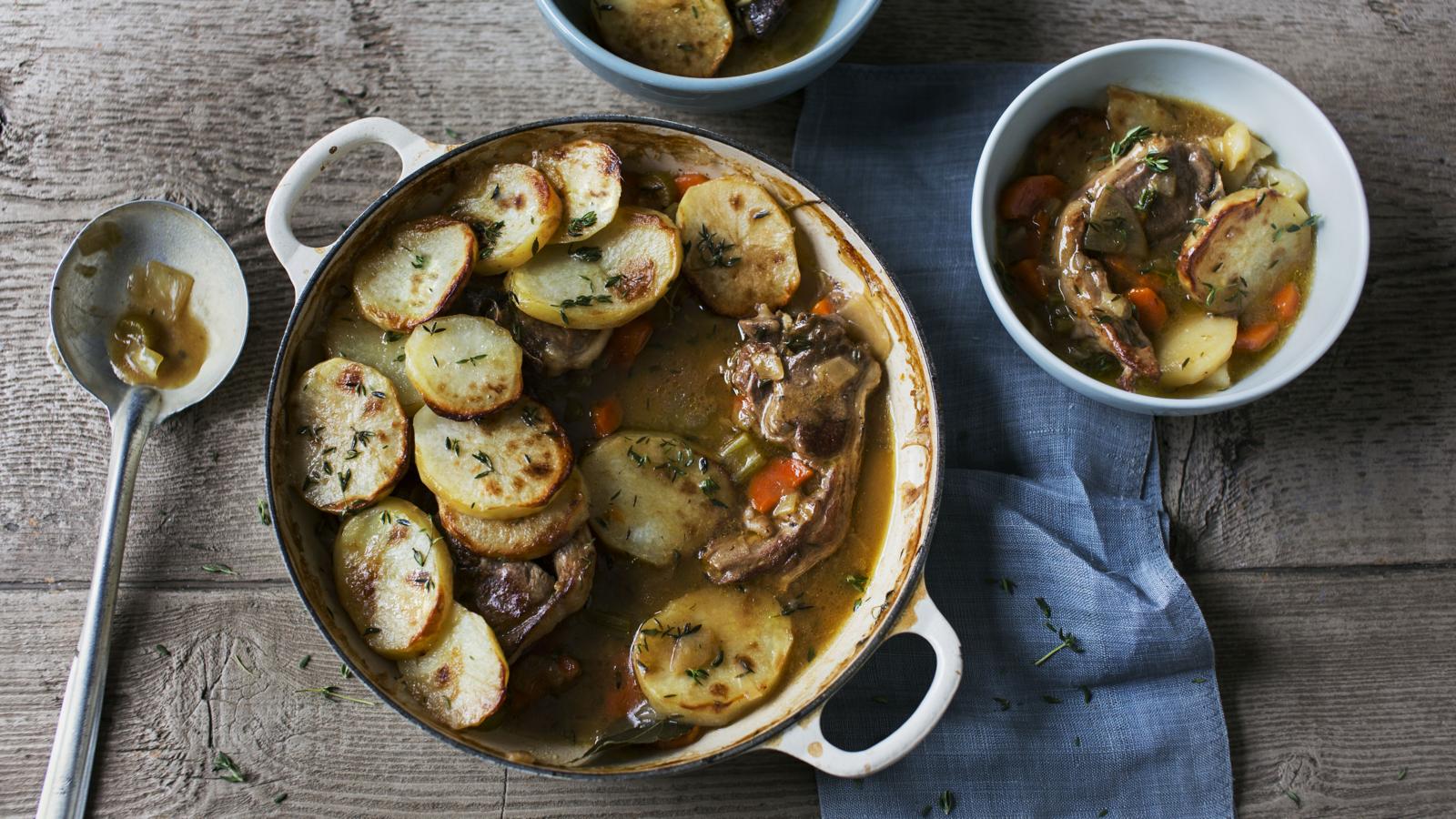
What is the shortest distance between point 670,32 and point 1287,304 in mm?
1663

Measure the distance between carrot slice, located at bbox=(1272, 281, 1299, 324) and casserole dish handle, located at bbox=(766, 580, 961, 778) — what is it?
3.81 ft

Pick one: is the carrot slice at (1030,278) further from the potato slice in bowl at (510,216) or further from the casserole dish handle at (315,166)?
the casserole dish handle at (315,166)

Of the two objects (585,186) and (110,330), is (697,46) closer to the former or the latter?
(585,186)

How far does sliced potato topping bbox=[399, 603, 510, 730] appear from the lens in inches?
81.4

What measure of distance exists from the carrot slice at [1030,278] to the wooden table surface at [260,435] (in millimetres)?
589

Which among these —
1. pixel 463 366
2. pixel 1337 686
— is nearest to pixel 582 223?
pixel 463 366

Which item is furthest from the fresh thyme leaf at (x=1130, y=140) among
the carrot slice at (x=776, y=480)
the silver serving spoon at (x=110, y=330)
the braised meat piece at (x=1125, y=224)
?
the silver serving spoon at (x=110, y=330)

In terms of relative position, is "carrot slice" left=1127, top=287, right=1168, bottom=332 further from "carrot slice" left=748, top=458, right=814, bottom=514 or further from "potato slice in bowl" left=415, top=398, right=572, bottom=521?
"potato slice in bowl" left=415, top=398, right=572, bottom=521

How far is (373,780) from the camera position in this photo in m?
2.41

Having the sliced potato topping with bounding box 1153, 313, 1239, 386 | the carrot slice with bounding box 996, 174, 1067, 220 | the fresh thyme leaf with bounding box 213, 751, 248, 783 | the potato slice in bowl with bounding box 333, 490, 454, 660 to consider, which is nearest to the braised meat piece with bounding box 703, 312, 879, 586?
the carrot slice with bounding box 996, 174, 1067, 220

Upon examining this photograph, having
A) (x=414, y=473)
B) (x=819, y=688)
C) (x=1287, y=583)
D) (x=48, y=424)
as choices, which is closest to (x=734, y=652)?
(x=819, y=688)

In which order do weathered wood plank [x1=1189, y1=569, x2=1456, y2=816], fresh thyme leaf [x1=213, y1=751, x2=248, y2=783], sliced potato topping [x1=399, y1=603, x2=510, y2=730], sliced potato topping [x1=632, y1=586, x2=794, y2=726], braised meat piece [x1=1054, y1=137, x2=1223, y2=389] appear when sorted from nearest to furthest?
sliced potato topping [x1=399, y1=603, x2=510, y2=730]
sliced potato topping [x1=632, y1=586, x2=794, y2=726]
braised meat piece [x1=1054, y1=137, x2=1223, y2=389]
fresh thyme leaf [x1=213, y1=751, x2=248, y2=783]
weathered wood plank [x1=1189, y1=569, x2=1456, y2=816]

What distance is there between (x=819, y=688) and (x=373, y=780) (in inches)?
45.4

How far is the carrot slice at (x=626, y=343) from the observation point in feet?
7.72
